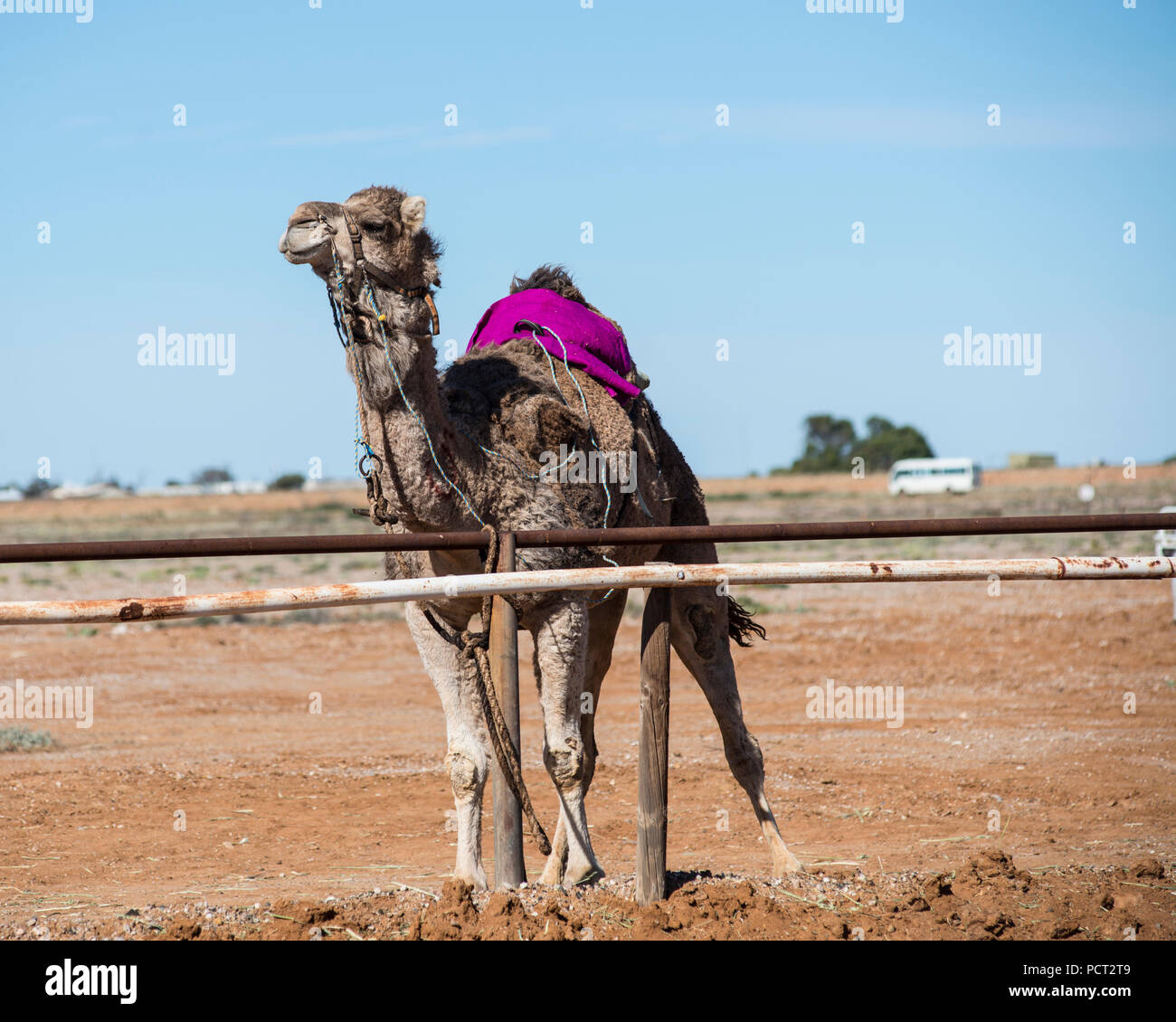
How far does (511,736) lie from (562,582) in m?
0.75

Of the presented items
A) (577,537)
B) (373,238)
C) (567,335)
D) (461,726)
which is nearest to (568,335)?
(567,335)

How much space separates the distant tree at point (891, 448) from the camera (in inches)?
3829

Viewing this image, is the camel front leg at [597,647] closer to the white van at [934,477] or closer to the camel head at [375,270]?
the camel head at [375,270]

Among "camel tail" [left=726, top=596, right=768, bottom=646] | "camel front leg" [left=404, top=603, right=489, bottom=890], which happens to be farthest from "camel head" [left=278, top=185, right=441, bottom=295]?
"camel tail" [left=726, top=596, right=768, bottom=646]

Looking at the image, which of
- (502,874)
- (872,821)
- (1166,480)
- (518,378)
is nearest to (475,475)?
(518,378)

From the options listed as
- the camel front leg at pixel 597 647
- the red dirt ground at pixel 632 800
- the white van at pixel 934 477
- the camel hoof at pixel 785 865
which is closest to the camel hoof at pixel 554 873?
the camel front leg at pixel 597 647

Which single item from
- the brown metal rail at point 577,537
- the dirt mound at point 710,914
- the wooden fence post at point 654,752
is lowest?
the dirt mound at point 710,914

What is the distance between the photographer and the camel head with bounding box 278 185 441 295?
4.91 meters

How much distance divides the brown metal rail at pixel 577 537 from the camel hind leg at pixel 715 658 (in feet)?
5.95

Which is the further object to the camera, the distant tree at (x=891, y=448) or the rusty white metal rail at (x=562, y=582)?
the distant tree at (x=891, y=448)

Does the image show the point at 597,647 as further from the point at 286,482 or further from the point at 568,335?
the point at 286,482

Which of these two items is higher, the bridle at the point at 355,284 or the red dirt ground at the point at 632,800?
the bridle at the point at 355,284
